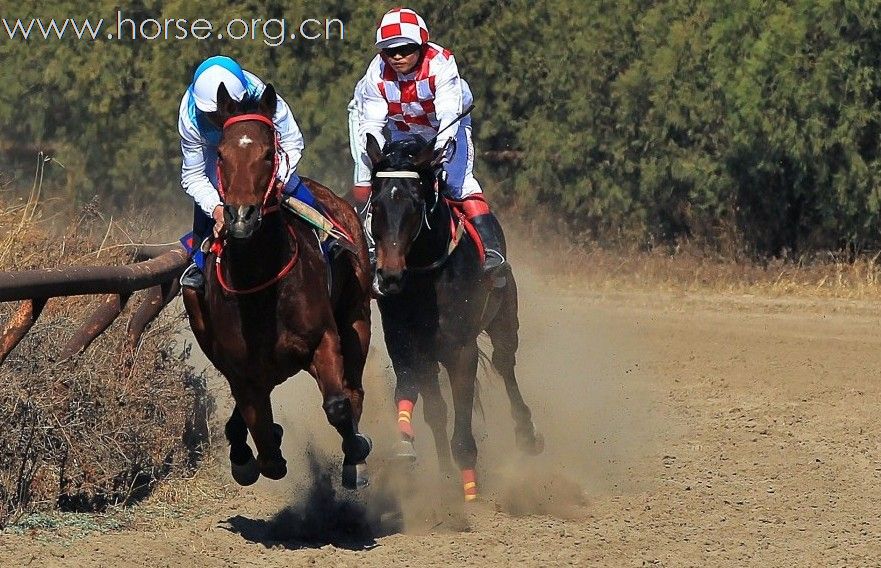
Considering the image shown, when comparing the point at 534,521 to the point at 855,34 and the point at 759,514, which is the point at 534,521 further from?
the point at 855,34

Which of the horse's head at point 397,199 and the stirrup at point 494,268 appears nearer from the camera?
the horse's head at point 397,199

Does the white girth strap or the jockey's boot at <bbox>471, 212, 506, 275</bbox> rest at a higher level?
the white girth strap

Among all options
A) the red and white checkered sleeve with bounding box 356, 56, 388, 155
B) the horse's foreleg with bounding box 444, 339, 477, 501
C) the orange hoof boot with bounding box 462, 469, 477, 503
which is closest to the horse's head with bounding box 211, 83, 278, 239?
the red and white checkered sleeve with bounding box 356, 56, 388, 155

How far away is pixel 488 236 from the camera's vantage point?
306 inches

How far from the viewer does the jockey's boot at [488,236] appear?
7.60 m

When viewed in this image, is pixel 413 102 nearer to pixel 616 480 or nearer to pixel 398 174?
pixel 398 174

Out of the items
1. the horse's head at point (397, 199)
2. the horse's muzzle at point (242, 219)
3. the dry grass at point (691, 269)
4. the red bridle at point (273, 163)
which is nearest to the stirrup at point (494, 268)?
the horse's head at point (397, 199)

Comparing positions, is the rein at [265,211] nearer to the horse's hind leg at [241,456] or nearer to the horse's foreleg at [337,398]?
the horse's foreleg at [337,398]

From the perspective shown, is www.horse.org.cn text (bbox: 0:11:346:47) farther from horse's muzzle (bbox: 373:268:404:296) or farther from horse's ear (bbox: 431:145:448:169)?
horse's muzzle (bbox: 373:268:404:296)

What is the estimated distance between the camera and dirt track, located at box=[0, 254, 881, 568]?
601 cm

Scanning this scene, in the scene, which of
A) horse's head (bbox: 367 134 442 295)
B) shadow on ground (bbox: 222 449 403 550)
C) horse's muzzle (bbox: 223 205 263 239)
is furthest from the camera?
horse's head (bbox: 367 134 442 295)

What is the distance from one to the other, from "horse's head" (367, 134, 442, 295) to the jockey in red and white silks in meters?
0.26

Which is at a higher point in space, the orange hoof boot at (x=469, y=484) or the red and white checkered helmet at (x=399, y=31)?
the red and white checkered helmet at (x=399, y=31)

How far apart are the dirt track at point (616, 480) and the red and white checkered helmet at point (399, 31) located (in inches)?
86.0
